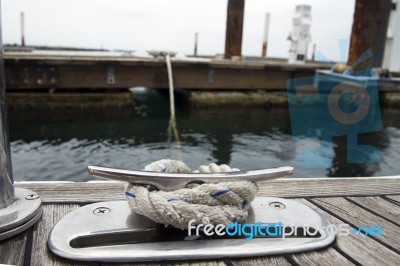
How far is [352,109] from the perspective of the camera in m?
7.21

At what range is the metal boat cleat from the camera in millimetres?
804

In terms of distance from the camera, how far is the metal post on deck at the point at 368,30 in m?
7.58

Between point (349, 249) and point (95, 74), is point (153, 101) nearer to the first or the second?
point (95, 74)

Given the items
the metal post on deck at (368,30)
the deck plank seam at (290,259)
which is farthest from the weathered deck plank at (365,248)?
the metal post on deck at (368,30)

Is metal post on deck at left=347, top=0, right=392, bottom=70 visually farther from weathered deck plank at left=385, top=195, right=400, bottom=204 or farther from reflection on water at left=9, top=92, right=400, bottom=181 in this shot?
weathered deck plank at left=385, top=195, right=400, bottom=204

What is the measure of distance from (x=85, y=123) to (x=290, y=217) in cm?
548

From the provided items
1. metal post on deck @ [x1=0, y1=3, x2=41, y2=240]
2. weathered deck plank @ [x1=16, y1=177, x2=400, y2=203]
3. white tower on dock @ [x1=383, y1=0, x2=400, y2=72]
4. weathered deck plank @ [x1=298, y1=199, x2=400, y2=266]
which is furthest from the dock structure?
weathered deck plank @ [x1=298, y1=199, x2=400, y2=266]

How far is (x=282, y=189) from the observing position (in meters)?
1.29

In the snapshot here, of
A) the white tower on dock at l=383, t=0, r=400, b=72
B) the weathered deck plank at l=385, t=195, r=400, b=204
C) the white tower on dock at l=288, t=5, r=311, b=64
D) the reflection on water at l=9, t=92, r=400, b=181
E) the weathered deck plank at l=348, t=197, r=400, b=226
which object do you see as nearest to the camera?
the weathered deck plank at l=348, t=197, r=400, b=226

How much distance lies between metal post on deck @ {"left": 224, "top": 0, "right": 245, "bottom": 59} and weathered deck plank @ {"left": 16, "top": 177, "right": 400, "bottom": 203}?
879 cm

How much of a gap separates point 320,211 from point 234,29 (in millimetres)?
9220

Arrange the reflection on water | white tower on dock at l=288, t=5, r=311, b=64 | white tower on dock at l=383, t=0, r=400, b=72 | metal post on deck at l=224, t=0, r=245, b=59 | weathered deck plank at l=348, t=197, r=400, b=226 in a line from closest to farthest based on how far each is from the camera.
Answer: weathered deck plank at l=348, t=197, r=400, b=226 → the reflection on water → metal post on deck at l=224, t=0, r=245, b=59 → white tower on dock at l=288, t=5, r=311, b=64 → white tower on dock at l=383, t=0, r=400, b=72

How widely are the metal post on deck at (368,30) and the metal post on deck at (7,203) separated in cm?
826

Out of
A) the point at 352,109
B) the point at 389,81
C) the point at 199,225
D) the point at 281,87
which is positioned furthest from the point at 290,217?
the point at 389,81
